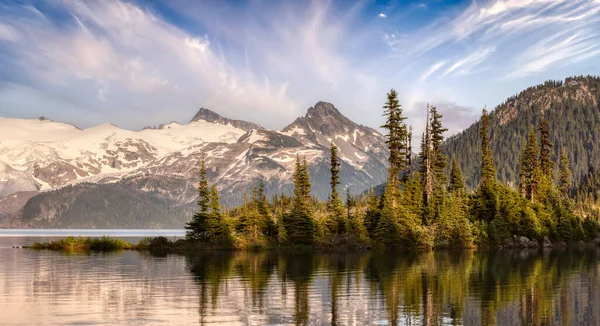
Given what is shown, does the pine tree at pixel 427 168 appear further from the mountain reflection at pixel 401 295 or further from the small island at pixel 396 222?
the mountain reflection at pixel 401 295

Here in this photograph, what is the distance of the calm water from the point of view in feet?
102

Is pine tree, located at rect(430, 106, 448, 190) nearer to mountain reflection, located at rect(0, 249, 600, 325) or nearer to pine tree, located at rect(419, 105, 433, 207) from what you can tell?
pine tree, located at rect(419, 105, 433, 207)

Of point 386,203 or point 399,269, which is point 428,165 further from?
point 399,269

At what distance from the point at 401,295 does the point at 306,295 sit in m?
5.88

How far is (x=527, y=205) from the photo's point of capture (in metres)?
126

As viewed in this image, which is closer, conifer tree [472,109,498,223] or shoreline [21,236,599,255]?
shoreline [21,236,599,255]

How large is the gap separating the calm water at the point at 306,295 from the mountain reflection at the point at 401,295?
6 centimetres

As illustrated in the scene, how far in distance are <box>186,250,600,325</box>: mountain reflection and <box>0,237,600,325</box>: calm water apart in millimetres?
57

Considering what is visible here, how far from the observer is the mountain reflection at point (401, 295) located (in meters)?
30.9

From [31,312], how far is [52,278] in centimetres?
2175

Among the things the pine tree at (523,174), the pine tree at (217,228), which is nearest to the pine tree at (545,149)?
the pine tree at (523,174)

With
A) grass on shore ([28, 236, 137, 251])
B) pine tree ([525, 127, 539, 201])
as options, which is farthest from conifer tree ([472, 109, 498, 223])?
grass on shore ([28, 236, 137, 251])

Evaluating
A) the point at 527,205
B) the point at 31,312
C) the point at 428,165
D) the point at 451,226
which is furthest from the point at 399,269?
the point at 527,205

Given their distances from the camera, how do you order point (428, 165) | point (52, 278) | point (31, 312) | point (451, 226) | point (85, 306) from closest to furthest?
1. point (31, 312)
2. point (85, 306)
3. point (52, 278)
4. point (451, 226)
5. point (428, 165)
